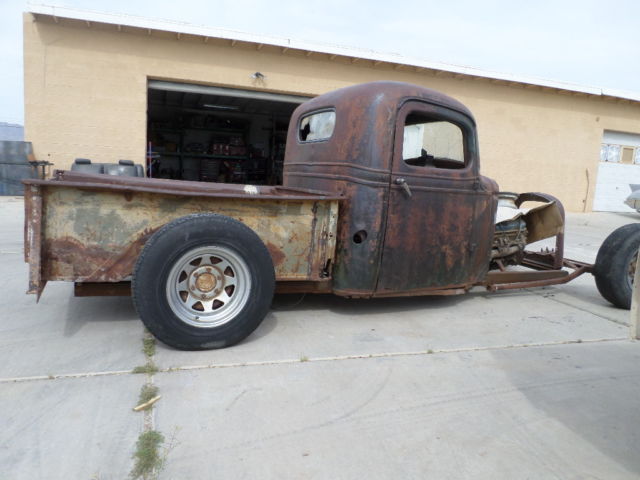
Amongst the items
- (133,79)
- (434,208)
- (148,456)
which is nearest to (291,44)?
(133,79)

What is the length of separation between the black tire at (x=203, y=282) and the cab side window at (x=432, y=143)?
1.79m

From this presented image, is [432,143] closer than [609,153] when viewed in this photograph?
Yes

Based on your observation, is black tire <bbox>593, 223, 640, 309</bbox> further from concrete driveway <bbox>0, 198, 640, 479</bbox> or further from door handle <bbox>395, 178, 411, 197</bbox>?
door handle <bbox>395, 178, 411, 197</bbox>

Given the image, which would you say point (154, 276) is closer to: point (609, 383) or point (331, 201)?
point (331, 201)

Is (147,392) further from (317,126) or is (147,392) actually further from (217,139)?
(217,139)

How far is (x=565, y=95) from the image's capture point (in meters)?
16.9

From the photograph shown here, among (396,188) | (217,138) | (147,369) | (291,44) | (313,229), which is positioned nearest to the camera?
(147,369)

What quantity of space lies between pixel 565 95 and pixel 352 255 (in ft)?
53.1

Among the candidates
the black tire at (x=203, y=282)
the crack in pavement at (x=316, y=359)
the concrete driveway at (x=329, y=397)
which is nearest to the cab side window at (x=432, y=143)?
the concrete driveway at (x=329, y=397)

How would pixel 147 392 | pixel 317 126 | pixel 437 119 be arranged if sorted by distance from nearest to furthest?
pixel 147 392
pixel 437 119
pixel 317 126

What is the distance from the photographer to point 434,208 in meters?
4.13

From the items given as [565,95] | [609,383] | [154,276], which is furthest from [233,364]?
[565,95]

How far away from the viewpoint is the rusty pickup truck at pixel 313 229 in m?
3.23

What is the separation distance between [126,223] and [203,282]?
2.19ft
